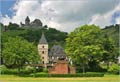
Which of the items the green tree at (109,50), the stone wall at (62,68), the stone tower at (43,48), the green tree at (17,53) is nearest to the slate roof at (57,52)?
the stone tower at (43,48)

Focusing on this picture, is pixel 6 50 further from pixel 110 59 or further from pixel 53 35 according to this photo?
pixel 53 35

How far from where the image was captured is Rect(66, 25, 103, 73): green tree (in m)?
67.9

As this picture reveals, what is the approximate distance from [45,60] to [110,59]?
1388 inches

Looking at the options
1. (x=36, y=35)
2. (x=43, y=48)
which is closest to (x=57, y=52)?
(x=43, y=48)

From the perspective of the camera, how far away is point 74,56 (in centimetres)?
6969

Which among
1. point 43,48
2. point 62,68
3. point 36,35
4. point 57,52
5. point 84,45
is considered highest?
point 36,35

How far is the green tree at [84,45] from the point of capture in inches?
2675

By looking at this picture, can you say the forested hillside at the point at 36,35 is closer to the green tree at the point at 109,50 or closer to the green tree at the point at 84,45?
the green tree at the point at 109,50

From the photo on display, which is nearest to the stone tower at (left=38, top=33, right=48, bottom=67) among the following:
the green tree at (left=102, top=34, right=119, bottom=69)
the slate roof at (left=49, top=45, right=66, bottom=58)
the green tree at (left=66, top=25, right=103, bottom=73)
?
the slate roof at (left=49, top=45, right=66, bottom=58)

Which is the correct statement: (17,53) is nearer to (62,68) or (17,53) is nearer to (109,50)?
(62,68)

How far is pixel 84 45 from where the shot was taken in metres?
70.2

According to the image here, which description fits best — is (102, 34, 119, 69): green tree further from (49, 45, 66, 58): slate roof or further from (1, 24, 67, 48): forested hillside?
(1, 24, 67, 48): forested hillside

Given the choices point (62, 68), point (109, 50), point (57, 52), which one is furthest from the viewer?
point (57, 52)

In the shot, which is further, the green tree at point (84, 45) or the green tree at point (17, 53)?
the green tree at point (84, 45)
